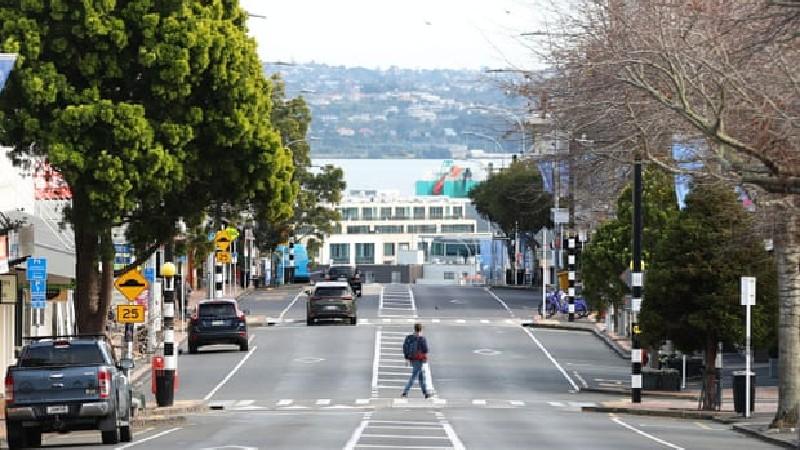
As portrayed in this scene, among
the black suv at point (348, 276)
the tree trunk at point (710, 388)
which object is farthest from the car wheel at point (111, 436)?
the black suv at point (348, 276)

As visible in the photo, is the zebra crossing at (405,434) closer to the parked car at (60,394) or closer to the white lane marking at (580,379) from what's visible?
the parked car at (60,394)

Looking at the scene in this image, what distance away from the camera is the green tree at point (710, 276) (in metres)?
45.2

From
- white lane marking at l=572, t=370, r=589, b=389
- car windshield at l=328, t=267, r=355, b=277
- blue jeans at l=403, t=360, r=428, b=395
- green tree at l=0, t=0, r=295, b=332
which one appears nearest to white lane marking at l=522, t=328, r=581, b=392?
white lane marking at l=572, t=370, r=589, b=389

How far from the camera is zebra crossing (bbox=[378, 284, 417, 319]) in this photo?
8212 centimetres

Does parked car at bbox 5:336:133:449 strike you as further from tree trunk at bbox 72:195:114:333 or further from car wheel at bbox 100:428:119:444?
tree trunk at bbox 72:195:114:333

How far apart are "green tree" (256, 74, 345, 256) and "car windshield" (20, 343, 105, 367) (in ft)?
237

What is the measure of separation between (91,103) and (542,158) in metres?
20.5

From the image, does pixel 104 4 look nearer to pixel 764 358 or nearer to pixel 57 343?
pixel 57 343

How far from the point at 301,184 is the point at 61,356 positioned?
7989 cm

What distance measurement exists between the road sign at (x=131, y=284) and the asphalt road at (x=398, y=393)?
11.3 ft

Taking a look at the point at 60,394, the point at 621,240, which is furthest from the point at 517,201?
the point at 60,394

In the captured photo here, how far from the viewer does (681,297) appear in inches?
1825

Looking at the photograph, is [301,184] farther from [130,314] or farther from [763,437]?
[763,437]

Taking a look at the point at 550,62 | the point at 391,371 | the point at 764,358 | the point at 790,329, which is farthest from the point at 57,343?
the point at 764,358
